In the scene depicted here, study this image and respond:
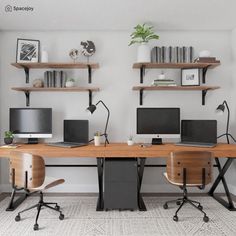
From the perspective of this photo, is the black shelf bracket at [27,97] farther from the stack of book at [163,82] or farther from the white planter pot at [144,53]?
the stack of book at [163,82]

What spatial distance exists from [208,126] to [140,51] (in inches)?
55.6

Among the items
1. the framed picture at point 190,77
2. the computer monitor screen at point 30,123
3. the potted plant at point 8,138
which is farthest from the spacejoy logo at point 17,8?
the framed picture at point 190,77

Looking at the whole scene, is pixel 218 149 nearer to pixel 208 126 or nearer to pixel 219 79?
pixel 208 126

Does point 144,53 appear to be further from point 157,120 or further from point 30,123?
point 30,123

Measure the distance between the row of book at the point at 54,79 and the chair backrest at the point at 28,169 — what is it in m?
1.25

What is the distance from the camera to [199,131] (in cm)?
324

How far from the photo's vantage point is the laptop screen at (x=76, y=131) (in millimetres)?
3287

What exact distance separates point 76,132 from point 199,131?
1.72m

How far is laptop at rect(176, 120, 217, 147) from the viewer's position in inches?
126

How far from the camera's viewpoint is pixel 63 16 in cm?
310

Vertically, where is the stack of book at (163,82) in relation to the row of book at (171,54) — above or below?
below

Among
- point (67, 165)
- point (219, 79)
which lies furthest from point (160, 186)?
point (219, 79)

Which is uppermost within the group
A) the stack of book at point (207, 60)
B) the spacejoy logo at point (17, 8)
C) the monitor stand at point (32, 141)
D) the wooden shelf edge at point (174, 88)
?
the spacejoy logo at point (17, 8)

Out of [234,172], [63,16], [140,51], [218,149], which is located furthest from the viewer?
[234,172]
